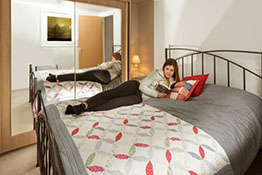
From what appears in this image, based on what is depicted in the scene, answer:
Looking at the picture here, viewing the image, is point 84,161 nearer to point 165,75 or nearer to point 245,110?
point 245,110

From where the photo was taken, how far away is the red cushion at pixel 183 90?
7.10 ft

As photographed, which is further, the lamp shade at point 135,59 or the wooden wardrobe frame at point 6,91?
the lamp shade at point 135,59

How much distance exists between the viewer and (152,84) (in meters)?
2.40

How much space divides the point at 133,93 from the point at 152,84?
9.9 inches

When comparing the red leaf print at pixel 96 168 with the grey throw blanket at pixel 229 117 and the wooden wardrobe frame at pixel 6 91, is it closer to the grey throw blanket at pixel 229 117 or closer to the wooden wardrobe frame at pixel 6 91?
the grey throw blanket at pixel 229 117

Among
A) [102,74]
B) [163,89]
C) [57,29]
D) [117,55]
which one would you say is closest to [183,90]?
[163,89]

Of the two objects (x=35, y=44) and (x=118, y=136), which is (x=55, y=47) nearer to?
(x=35, y=44)

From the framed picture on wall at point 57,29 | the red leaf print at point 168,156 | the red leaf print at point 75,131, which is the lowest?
the red leaf print at point 168,156

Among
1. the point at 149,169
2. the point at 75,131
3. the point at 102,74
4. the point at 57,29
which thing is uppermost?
the point at 57,29

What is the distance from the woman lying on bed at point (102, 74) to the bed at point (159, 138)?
88cm

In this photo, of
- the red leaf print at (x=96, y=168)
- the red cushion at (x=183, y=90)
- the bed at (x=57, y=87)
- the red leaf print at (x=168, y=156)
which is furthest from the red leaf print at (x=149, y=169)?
the bed at (x=57, y=87)

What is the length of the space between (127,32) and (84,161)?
2.74m

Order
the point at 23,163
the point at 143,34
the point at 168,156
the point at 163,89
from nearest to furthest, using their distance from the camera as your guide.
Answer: the point at 168,156 → the point at 23,163 → the point at 163,89 → the point at 143,34

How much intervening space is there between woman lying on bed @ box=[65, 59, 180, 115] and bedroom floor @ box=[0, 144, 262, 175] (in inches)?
35.3
